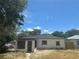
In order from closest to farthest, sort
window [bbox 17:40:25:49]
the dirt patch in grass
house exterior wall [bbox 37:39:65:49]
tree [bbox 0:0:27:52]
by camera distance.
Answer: the dirt patch in grass, tree [bbox 0:0:27:52], window [bbox 17:40:25:49], house exterior wall [bbox 37:39:65:49]

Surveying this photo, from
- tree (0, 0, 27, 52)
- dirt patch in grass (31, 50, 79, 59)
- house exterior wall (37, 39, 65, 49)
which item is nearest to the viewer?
dirt patch in grass (31, 50, 79, 59)

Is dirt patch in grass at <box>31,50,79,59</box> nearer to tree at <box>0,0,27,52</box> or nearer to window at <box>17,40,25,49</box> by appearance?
tree at <box>0,0,27,52</box>

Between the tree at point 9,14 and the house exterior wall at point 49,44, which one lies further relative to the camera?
the house exterior wall at point 49,44

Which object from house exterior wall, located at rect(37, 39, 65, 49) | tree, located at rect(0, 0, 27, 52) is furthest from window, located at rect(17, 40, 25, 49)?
tree, located at rect(0, 0, 27, 52)

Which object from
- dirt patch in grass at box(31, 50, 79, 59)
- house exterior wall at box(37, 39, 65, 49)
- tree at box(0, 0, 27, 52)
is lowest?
dirt patch in grass at box(31, 50, 79, 59)

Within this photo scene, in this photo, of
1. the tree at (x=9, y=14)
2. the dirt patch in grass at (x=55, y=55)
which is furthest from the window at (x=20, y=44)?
the dirt patch in grass at (x=55, y=55)

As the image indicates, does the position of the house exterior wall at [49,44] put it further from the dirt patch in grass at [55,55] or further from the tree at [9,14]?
the dirt patch in grass at [55,55]

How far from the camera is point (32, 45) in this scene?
38.5m

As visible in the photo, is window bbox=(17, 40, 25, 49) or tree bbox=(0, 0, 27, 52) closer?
tree bbox=(0, 0, 27, 52)

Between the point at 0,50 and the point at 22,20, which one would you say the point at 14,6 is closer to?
the point at 22,20

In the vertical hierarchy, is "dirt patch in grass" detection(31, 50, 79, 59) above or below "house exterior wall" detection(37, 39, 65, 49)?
below

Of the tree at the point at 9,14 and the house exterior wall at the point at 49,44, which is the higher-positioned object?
the tree at the point at 9,14

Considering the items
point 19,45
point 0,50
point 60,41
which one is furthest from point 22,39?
point 60,41

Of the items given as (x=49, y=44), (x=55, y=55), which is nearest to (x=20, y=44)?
(x=49, y=44)
